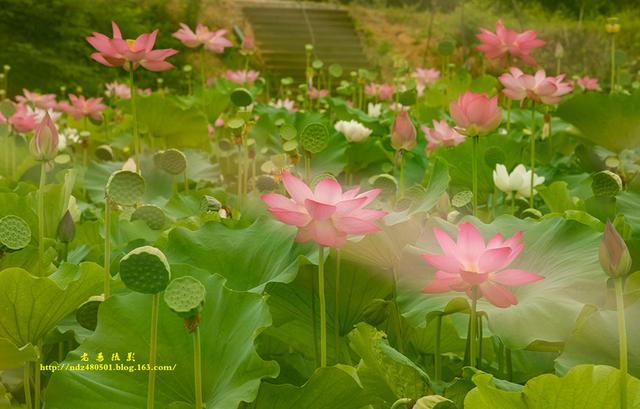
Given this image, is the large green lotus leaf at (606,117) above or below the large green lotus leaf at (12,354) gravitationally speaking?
below

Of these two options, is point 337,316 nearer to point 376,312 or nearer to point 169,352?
point 376,312

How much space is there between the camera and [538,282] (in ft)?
2.43

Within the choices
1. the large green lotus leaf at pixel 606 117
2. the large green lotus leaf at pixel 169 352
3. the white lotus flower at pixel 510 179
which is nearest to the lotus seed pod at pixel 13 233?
the large green lotus leaf at pixel 169 352

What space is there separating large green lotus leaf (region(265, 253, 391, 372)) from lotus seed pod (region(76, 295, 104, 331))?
0.16 meters

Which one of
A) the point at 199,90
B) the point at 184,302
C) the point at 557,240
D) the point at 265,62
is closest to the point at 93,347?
the point at 184,302

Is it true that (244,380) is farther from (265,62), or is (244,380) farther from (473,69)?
(265,62)

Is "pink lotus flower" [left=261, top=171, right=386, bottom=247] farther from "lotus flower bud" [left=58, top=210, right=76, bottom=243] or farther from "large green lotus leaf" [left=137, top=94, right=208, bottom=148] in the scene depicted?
"large green lotus leaf" [left=137, top=94, right=208, bottom=148]

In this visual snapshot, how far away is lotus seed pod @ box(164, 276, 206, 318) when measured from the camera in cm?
50

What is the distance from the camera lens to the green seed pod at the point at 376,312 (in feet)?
2.36

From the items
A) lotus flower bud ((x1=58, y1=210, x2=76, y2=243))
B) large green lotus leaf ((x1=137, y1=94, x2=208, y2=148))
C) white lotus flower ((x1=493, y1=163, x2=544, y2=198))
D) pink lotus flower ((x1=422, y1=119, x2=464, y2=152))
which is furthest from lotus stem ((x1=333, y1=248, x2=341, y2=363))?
large green lotus leaf ((x1=137, y1=94, x2=208, y2=148))

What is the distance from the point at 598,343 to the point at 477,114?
1.47ft

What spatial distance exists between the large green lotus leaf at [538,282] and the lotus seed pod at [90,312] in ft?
0.87

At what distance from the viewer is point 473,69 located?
24.6 feet

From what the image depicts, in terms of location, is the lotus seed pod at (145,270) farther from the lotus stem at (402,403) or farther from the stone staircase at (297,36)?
the stone staircase at (297,36)
